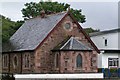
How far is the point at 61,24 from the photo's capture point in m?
50.4

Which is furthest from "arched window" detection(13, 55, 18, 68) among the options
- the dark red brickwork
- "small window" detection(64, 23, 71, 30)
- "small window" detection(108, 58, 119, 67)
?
"small window" detection(108, 58, 119, 67)

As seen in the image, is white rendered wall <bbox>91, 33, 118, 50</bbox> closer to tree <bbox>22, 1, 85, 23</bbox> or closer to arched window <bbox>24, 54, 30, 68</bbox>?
tree <bbox>22, 1, 85, 23</bbox>

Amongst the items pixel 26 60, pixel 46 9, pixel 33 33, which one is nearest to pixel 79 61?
pixel 26 60

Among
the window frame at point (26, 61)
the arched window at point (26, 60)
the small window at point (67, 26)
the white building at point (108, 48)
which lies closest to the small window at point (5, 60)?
the window frame at point (26, 61)

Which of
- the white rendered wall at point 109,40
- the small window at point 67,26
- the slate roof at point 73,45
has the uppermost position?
the small window at point 67,26

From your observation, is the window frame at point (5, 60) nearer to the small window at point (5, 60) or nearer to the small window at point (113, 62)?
the small window at point (5, 60)

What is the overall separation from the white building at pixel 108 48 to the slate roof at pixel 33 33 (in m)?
9.46

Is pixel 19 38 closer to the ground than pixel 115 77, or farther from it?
farther from it

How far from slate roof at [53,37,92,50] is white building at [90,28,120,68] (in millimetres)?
8599

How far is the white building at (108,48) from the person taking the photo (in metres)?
59.0

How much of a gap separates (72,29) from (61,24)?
1.79 meters

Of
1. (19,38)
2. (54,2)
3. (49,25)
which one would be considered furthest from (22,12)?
(49,25)

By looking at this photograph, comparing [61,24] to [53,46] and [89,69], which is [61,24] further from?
[89,69]

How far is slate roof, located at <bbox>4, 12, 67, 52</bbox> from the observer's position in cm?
5006
